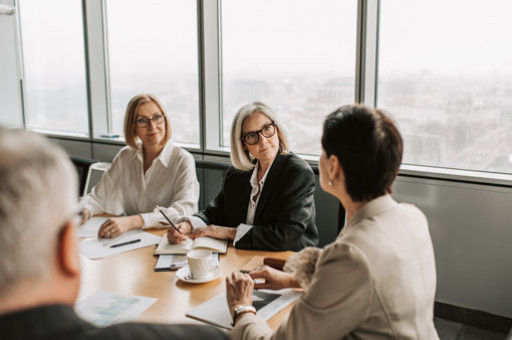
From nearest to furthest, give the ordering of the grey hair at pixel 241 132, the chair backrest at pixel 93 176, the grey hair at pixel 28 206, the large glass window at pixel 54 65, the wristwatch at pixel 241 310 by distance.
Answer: the grey hair at pixel 28 206 < the wristwatch at pixel 241 310 < the grey hair at pixel 241 132 < the chair backrest at pixel 93 176 < the large glass window at pixel 54 65

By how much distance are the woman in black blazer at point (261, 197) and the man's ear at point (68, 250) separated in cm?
140

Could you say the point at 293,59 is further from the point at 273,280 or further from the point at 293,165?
the point at 273,280

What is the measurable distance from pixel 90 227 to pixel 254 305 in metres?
1.15

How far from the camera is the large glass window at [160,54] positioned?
159 inches

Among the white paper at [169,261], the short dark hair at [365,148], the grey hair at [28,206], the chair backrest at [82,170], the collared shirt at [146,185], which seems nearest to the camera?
the grey hair at [28,206]

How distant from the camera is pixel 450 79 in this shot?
2898 mm

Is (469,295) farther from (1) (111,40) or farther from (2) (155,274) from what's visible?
(1) (111,40)

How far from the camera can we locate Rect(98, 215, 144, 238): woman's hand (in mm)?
2189

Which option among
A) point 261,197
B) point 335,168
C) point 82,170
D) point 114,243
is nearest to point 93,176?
point 82,170

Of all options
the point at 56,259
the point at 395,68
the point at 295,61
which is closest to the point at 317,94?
the point at 295,61

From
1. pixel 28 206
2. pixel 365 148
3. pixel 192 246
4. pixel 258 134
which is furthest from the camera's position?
pixel 258 134

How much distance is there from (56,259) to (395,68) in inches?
110

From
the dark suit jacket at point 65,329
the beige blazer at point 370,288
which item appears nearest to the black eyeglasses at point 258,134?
the beige blazer at point 370,288

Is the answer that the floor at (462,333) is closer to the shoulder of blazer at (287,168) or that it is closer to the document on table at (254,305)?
the shoulder of blazer at (287,168)
